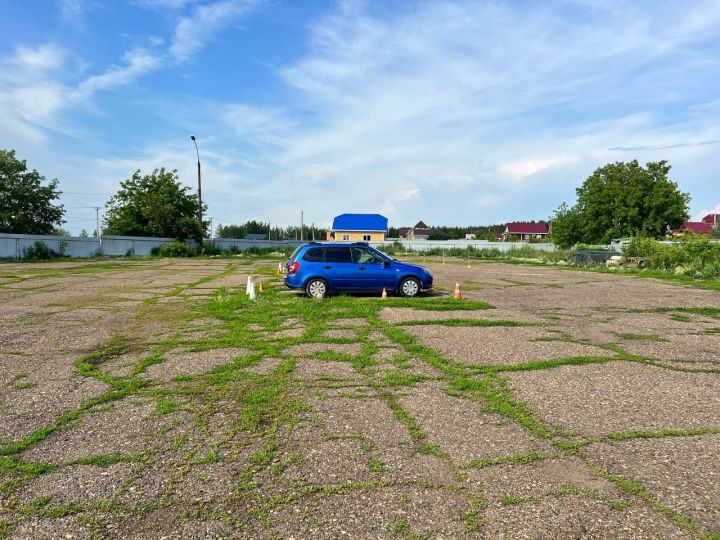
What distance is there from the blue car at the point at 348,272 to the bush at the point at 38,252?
2964cm

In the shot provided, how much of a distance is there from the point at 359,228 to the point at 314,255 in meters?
74.9

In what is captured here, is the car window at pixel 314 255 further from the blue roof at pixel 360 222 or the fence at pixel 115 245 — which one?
the blue roof at pixel 360 222

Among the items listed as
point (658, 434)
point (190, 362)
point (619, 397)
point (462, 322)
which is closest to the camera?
point (658, 434)

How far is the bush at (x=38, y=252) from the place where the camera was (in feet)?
115

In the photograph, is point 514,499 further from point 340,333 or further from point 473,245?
point 473,245

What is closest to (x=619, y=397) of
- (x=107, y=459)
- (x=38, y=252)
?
(x=107, y=459)

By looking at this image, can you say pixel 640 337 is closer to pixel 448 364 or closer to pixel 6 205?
pixel 448 364

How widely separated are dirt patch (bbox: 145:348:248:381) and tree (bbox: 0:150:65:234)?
4151cm

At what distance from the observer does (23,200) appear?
41.7 m

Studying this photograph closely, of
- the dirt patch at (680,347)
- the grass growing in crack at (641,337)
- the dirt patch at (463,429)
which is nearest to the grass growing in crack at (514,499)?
the dirt patch at (463,429)

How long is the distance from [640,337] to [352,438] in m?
7.06

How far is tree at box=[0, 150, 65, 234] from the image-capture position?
133ft

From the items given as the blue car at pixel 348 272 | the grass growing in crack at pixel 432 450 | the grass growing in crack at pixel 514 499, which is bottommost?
the grass growing in crack at pixel 514 499

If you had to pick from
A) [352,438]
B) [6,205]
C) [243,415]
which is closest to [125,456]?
[243,415]
